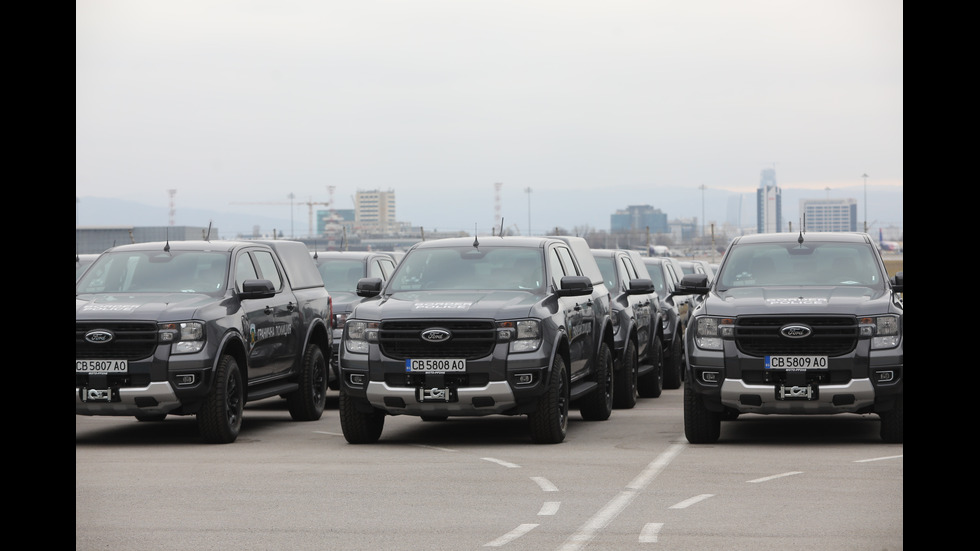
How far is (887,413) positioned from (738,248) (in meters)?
2.39

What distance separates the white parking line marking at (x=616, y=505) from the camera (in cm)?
774

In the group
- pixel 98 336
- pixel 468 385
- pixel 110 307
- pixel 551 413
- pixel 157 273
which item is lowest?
pixel 551 413

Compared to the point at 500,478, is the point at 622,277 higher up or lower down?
higher up

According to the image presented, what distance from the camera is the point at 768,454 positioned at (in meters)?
11.8

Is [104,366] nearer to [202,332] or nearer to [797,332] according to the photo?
[202,332]

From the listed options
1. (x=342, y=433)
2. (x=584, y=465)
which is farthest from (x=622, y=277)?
(x=584, y=465)

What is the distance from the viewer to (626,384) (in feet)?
54.2

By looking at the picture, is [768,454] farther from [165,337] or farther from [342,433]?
[165,337]

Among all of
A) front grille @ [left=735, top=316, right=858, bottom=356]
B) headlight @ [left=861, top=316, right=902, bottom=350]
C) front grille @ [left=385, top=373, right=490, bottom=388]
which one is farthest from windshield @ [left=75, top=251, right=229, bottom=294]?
headlight @ [left=861, top=316, right=902, bottom=350]

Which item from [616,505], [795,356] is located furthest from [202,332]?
[795,356]

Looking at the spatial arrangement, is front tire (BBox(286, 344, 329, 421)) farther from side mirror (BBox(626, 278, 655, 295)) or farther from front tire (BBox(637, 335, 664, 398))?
front tire (BBox(637, 335, 664, 398))

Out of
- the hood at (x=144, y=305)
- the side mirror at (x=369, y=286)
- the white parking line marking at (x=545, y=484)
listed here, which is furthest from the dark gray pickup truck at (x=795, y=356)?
the hood at (x=144, y=305)

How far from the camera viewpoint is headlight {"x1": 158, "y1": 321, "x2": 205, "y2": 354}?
12570 millimetres

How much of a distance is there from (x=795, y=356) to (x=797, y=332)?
0.21 metres
